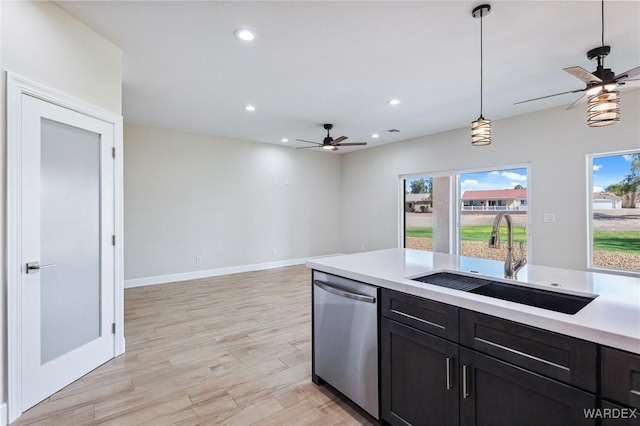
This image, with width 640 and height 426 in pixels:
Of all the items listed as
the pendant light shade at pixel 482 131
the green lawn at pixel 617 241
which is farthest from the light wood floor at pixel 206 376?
the green lawn at pixel 617 241

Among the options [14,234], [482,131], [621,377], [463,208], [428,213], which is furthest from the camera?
[428,213]

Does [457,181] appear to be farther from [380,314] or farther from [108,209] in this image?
[108,209]

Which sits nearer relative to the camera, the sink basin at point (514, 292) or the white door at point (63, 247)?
the sink basin at point (514, 292)

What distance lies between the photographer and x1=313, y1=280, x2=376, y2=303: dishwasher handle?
1857 millimetres

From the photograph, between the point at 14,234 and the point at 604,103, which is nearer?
the point at 14,234

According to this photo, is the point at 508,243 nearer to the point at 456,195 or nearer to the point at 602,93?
the point at 602,93

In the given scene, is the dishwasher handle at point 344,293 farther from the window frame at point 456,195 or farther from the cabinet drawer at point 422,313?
the window frame at point 456,195

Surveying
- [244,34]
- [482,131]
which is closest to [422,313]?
[482,131]

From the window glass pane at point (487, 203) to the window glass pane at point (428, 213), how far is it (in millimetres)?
320

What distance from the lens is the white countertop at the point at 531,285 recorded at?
1055 mm

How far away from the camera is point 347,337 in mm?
2020

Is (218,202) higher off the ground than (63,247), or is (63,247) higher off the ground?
(218,202)

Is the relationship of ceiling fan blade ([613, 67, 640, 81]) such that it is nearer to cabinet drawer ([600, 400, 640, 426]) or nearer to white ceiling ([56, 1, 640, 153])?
white ceiling ([56, 1, 640, 153])

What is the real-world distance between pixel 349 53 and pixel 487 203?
13.4 feet
